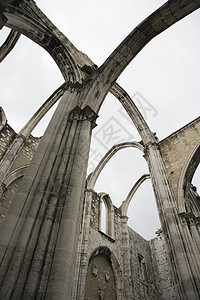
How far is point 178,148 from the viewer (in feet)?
25.0

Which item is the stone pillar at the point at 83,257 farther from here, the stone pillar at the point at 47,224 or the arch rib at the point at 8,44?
the arch rib at the point at 8,44

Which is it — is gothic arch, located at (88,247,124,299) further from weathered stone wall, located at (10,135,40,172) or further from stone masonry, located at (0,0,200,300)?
weathered stone wall, located at (10,135,40,172)

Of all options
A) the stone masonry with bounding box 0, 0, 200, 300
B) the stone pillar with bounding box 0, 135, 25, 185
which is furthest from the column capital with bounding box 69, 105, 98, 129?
the stone pillar with bounding box 0, 135, 25, 185

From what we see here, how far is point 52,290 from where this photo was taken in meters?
1.72

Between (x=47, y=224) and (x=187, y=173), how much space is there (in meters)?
5.95

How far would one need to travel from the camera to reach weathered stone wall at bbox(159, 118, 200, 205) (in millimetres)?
6974

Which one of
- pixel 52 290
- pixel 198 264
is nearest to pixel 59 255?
pixel 52 290

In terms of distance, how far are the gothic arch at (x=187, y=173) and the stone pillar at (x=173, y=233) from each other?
44 cm

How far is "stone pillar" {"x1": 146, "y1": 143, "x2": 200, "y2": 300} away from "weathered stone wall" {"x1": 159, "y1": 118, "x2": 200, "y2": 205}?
1.42ft

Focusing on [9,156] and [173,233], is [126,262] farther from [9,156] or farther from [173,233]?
[9,156]

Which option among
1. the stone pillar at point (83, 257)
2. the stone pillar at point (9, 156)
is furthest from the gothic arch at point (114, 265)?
the stone pillar at point (9, 156)

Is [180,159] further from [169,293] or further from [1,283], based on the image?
[169,293]

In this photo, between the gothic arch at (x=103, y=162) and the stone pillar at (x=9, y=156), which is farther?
the gothic arch at (x=103, y=162)

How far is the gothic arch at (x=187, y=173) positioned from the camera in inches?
246
